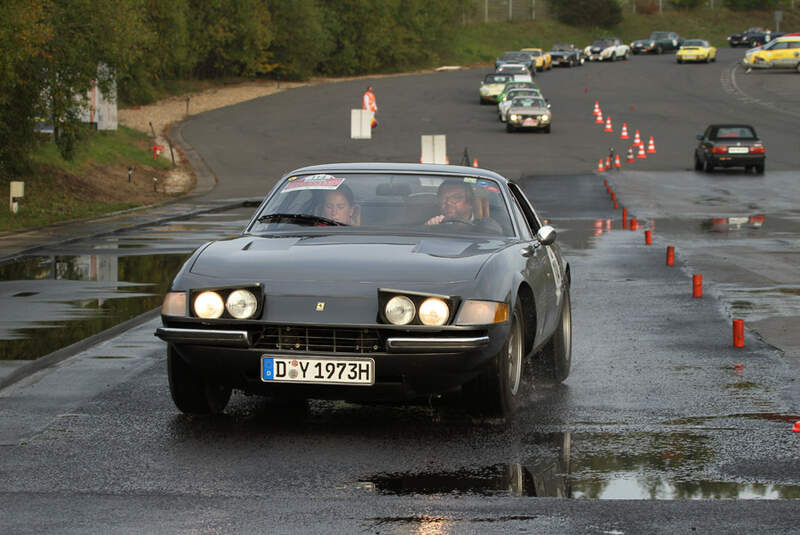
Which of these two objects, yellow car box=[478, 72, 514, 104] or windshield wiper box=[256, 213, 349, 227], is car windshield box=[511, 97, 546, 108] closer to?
yellow car box=[478, 72, 514, 104]

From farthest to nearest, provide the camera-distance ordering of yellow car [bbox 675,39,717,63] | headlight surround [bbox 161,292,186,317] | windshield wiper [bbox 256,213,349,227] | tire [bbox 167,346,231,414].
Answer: yellow car [bbox 675,39,717,63]
windshield wiper [bbox 256,213,349,227]
tire [bbox 167,346,231,414]
headlight surround [bbox 161,292,186,317]

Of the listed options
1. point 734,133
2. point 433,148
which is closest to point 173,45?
point 433,148

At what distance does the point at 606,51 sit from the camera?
8769 cm

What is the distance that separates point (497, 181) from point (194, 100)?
5660cm

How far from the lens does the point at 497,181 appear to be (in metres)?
8.80

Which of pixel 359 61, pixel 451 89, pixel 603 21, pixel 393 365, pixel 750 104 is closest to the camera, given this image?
pixel 393 365

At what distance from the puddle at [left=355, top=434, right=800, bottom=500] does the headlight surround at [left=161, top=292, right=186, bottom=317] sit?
1.64 meters

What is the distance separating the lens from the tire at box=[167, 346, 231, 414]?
743 centimetres

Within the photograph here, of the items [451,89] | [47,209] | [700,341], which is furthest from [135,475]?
[451,89]

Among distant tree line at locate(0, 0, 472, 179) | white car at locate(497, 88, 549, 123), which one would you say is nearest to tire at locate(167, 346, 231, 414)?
distant tree line at locate(0, 0, 472, 179)

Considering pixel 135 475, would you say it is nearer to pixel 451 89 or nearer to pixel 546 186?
pixel 546 186

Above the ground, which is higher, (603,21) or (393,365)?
(603,21)

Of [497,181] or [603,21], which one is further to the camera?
[603,21]

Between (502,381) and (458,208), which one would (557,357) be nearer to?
(458,208)
